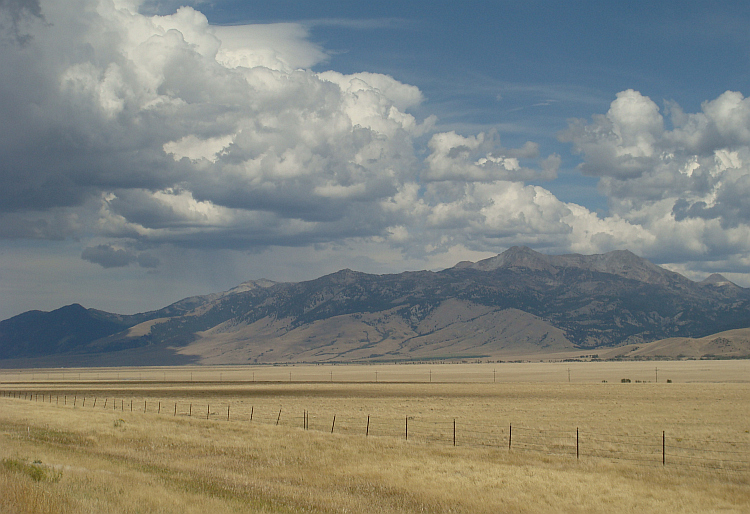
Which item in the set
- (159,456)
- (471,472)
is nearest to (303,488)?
(471,472)

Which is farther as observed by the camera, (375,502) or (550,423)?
(550,423)

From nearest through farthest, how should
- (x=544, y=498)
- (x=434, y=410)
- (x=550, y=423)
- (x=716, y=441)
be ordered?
(x=544, y=498)
(x=716, y=441)
(x=550, y=423)
(x=434, y=410)

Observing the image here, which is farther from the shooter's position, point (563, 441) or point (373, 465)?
point (563, 441)

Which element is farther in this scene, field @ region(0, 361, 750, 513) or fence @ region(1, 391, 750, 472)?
fence @ region(1, 391, 750, 472)

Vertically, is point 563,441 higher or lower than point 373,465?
lower

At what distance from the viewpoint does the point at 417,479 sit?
26234 mm

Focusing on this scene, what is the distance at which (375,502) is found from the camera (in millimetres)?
22344

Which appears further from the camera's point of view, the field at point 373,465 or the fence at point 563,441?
the fence at point 563,441

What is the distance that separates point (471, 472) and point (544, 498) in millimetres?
4718

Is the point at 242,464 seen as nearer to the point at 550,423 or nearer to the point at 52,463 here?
the point at 52,463

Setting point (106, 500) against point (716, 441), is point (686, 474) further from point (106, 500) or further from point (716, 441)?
point (106, 500)

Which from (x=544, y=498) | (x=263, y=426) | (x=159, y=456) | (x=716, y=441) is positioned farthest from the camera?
(x=263, y=426)

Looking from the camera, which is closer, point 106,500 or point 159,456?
point 106,500

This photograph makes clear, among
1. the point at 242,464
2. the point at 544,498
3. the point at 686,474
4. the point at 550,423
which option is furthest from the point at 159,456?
the point at 550,423
